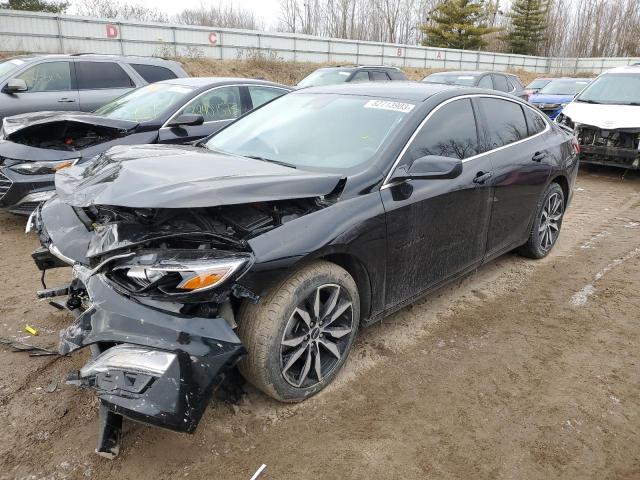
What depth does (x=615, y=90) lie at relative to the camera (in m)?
9.19

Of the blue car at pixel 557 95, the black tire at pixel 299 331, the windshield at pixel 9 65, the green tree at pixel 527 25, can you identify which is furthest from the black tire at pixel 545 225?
the green tree at pixel 527 25

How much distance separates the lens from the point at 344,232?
272 centimetres

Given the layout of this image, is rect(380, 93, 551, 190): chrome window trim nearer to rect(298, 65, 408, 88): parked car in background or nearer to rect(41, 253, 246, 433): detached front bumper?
rect(41, 253, 246, 433): detached front bumper

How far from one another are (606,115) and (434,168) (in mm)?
7112

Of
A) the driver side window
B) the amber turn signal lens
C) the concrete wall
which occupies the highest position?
the concrete wall

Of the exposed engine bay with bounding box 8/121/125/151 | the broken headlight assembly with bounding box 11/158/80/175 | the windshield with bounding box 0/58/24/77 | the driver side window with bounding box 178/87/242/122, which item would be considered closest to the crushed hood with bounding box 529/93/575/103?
the driver side window with bounding box 178/87/242/122

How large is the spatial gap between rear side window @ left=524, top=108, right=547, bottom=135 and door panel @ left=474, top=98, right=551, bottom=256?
0.8 inches

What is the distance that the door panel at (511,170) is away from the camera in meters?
3.93

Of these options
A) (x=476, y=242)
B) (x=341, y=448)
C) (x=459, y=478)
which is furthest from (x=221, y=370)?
(x=476, y=242)

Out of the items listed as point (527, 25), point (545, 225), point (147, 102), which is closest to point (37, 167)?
point (147, 102)

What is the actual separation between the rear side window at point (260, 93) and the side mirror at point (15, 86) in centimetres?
359

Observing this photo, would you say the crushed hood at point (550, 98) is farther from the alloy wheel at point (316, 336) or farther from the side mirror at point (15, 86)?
the alloy wheel at point (316, 336)

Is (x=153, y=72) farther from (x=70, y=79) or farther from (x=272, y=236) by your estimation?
(x=272, y=236)

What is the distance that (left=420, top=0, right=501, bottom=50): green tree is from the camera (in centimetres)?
4559
